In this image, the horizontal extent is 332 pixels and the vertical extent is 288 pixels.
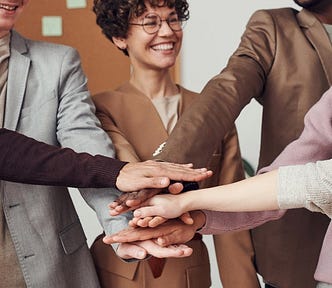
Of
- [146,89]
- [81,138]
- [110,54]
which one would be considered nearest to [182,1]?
[146,89]

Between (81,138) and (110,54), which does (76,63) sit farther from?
(110,54)

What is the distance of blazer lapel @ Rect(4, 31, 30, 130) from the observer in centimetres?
163

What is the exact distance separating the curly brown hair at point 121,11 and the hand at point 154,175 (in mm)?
486

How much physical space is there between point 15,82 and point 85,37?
1567 millimetres

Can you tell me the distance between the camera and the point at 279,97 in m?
1.71

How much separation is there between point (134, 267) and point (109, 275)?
2.7 inches

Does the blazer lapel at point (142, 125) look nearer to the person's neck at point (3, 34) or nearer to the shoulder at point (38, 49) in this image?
the shoulder at point (38, 49)

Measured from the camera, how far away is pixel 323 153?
4.83 ft

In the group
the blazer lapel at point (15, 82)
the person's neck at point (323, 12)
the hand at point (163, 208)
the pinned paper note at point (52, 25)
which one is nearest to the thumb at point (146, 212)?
the hand at point (163, 208)

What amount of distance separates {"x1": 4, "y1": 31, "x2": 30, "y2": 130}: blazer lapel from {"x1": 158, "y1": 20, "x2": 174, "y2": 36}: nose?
1.14ft

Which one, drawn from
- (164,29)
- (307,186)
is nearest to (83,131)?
(164,29)

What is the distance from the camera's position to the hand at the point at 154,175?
149cm

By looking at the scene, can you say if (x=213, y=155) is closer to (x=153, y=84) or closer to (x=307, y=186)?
(x=153, y=84)

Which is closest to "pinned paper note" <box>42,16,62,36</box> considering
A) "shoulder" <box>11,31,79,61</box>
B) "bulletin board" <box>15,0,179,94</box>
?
"bulletin board" <box>15,0,179,94</box>
